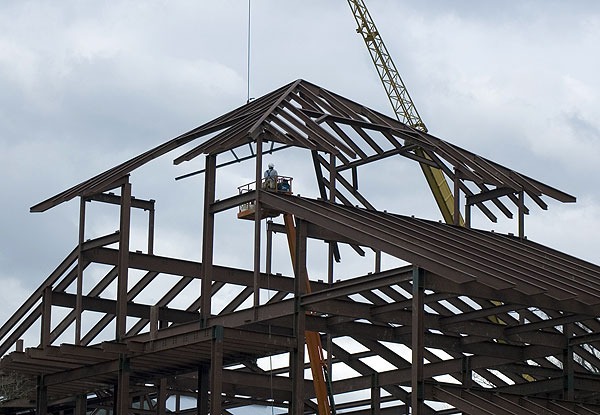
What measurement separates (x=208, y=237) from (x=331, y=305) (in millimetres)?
4871

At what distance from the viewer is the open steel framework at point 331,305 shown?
3781 cm

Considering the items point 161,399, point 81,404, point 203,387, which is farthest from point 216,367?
point 81,404

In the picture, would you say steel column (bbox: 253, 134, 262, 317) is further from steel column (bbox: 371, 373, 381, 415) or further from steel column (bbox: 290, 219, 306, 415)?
steel column (bbox: 371, 373, 381, 415)

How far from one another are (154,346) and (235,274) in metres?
6.52

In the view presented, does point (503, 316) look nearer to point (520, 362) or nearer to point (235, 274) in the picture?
point (520, 362)

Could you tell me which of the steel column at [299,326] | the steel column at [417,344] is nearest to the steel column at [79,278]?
the steel column at [299,326]

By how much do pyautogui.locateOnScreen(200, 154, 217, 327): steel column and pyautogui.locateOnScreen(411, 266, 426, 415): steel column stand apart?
8000 millimetres

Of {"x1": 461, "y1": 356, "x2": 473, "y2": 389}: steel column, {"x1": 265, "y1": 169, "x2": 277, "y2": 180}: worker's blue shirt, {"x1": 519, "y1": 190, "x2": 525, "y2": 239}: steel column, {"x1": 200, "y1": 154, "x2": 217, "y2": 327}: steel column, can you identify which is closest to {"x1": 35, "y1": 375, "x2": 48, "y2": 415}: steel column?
{"x1": 200, "y1": 154, "x2": 217, "y2": 327}: steel column

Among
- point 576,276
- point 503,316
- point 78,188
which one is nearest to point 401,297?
point 503,316

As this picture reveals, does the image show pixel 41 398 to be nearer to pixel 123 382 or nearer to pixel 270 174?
pixel 123 382

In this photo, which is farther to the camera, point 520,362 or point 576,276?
point 520,362

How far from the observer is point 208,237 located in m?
42.3

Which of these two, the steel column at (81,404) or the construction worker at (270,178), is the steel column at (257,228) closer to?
the construction worker at (270,178)

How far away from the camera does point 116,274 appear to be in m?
46.6
